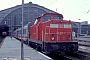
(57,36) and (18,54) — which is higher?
(57,36)

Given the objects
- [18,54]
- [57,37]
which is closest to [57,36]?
[57,37]

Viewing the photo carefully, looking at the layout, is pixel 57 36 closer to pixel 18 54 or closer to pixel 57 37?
pixel 57 37

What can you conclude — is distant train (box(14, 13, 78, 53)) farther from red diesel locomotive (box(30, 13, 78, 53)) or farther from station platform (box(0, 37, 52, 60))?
station platform (box(0, 37, 52, 60))

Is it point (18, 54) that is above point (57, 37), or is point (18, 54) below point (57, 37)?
below

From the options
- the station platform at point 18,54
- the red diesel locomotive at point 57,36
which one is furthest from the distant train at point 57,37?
the station platform at point 18,54

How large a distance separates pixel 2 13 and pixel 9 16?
25.6 feet

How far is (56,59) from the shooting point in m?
15.9

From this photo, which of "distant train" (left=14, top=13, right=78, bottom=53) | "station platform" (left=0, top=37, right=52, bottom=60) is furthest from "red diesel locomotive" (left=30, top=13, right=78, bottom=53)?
"station platform" (left=0, top=37, right=52, bottom=60)

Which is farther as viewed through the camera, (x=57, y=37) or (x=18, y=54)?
(x=57, y=37)

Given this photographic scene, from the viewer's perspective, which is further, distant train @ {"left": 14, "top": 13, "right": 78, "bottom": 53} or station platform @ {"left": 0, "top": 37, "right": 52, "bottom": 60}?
distant train @ {"left": 14, "top": 13, "right": 78, "bottom": 53}

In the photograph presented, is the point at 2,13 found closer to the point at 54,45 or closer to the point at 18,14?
the point at 18,14

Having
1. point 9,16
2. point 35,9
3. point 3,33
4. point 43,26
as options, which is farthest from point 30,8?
point 43,26

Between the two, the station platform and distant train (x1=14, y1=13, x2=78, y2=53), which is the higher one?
distant train (x1=14, y1=13, x2=78, y2=53)

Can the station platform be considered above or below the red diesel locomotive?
below
